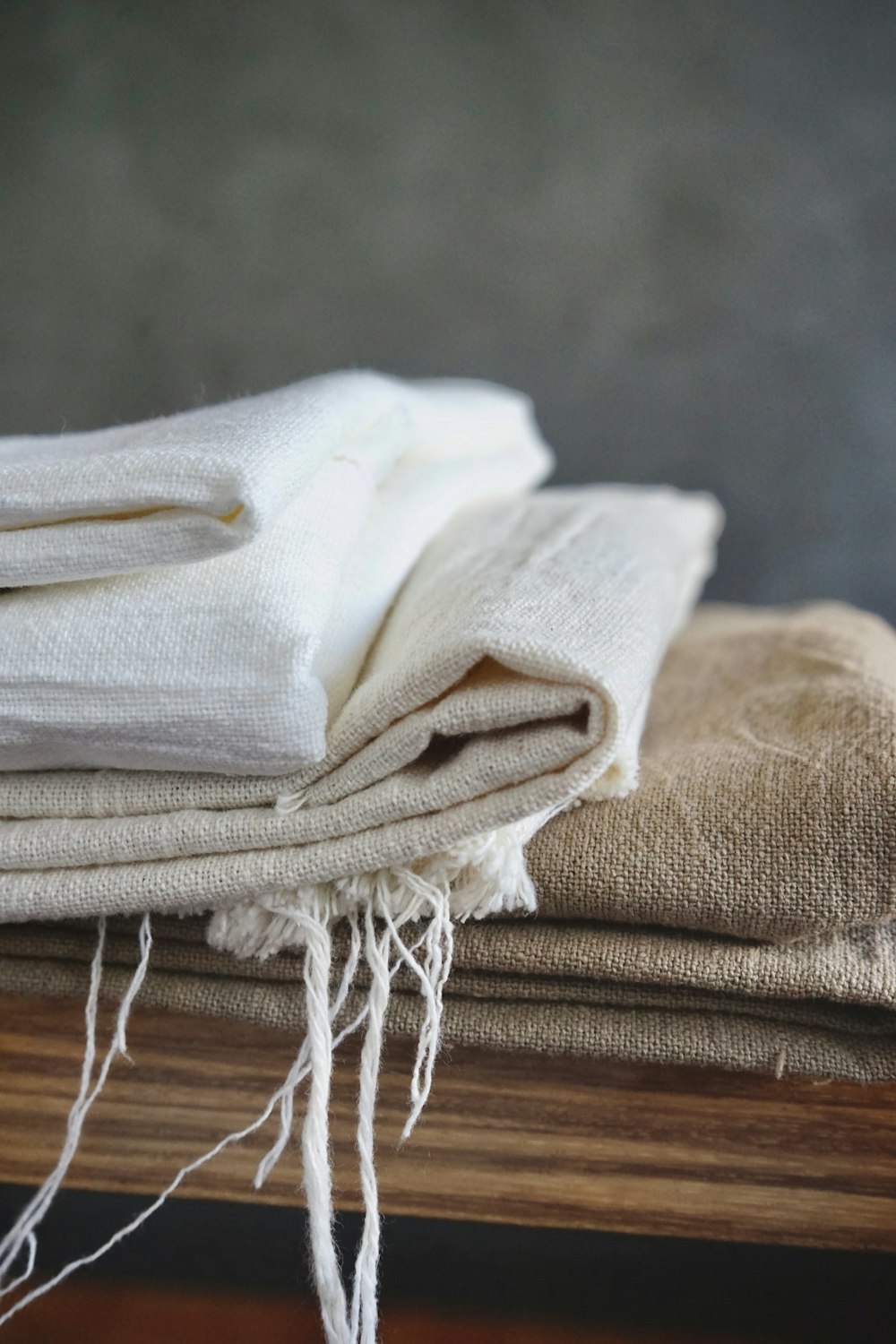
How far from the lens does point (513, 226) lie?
3.77ft

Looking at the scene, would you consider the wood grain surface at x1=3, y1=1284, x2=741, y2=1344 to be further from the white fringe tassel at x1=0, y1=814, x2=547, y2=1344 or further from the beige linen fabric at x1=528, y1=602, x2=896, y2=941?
the beige linen fabric at x1=528, y1=602, x2=896, y2=941

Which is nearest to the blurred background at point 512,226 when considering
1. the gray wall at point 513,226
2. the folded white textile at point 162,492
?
the gray wall at point 513,226

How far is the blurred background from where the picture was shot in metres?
1.09

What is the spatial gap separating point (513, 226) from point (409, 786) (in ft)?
2.95

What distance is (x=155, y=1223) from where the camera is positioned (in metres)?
0.56

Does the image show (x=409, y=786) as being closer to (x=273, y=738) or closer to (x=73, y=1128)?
(x=273, y=738)

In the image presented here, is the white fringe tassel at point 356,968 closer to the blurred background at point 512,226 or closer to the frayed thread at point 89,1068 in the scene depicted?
the frayed thread at point 89,1068

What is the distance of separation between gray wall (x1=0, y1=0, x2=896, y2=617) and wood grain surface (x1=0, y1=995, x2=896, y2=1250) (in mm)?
Answer: 817

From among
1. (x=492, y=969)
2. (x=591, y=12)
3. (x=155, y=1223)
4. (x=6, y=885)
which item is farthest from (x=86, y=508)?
(x=591, y=12)

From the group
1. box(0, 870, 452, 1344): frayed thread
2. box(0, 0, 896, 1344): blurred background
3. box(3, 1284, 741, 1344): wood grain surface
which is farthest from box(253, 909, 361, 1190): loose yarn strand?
box(0, 0, 896, 1344): blurred background

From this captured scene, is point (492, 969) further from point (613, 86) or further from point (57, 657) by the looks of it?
point (613, 86)

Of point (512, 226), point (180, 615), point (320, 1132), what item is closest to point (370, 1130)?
point (320, 1132)

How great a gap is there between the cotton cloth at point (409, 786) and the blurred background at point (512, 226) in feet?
2.35

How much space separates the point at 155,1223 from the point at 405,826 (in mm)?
305
